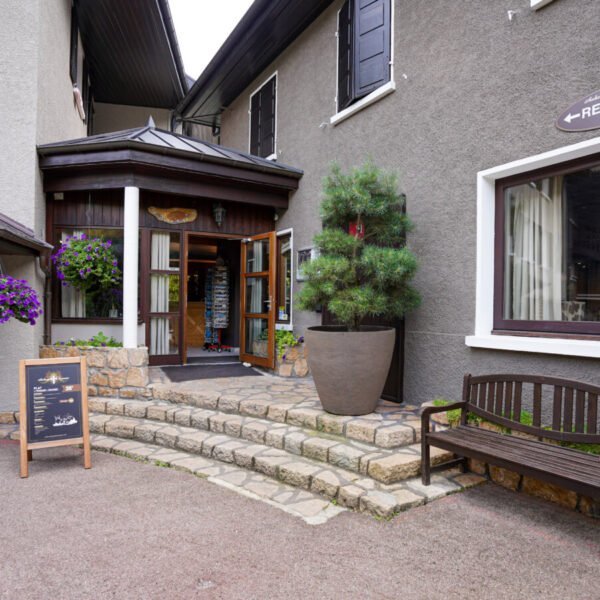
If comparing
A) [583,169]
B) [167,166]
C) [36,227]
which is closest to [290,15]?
[167,166]

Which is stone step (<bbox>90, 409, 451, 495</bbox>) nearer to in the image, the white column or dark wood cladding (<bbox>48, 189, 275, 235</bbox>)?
the white column

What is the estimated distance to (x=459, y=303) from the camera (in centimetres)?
411

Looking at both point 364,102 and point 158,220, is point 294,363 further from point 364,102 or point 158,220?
point 364,102

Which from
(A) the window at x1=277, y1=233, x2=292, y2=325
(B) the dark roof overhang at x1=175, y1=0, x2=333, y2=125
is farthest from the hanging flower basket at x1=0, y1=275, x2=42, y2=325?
(B) the dark roof overhang at x1=175, y1=0, x2=333, y2=125

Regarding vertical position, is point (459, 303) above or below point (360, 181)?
below

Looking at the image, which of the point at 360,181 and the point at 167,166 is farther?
the point at 167,166

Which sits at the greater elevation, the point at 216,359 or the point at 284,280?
the point at 284,280

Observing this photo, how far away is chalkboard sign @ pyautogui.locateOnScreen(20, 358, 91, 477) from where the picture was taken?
3.71 meters

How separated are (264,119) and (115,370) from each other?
4883 mm

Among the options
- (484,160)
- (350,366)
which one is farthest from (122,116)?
(350,366)

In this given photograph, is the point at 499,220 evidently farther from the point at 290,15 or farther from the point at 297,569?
the point at 290,15

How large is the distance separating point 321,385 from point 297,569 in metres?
1.89

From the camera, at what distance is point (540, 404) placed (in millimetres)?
3068

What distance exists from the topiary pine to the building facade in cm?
46
